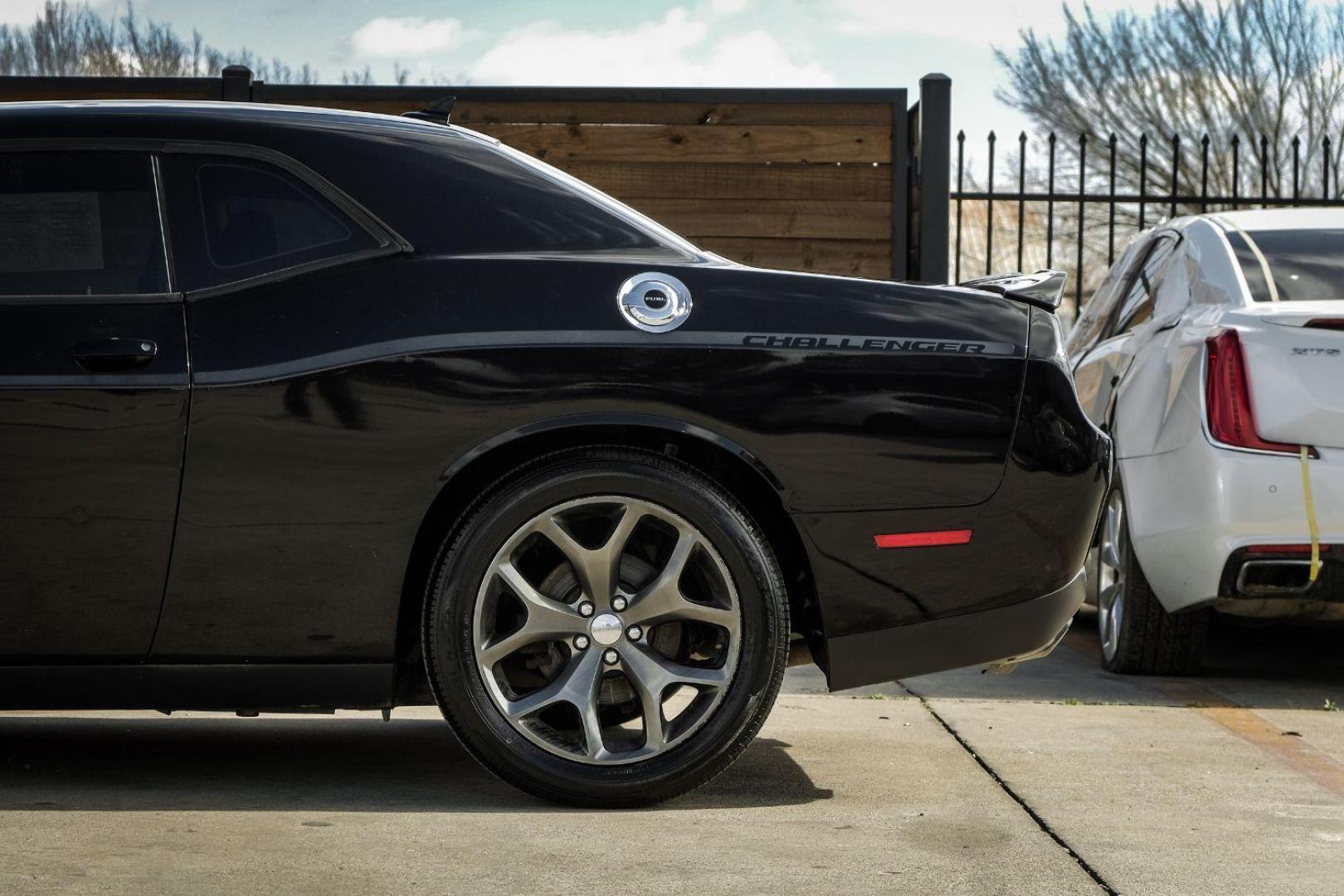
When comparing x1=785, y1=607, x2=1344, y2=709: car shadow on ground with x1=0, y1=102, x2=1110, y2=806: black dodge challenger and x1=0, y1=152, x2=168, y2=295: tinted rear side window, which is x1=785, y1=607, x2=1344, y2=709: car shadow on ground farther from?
x1=0, y1=152, x2=168, y2=295: tinted rear side window

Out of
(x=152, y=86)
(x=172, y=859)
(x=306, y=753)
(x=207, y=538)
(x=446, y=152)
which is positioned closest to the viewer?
(x=172, y=859)

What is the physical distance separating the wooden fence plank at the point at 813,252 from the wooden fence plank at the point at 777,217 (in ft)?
0.12

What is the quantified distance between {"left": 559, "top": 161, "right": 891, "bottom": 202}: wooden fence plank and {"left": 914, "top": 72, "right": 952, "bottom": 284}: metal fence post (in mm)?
221

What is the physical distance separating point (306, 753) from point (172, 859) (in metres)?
1.25

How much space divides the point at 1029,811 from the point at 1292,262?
2.72m

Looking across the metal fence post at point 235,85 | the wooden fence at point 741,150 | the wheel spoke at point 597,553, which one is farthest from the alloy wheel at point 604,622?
the metal fence post at point 235,85

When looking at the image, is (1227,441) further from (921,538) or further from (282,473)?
(282,473)

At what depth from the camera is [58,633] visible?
12.3 ft

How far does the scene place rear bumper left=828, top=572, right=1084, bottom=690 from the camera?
154 inches

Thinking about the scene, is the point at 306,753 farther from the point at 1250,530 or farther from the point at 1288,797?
the point at 1250,530

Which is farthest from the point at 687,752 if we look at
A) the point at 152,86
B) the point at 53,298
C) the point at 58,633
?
the point at 152,86

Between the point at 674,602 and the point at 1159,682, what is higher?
the point at 674,602

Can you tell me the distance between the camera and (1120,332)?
696cm

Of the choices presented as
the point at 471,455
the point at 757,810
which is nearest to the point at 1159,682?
the point at 757,810
